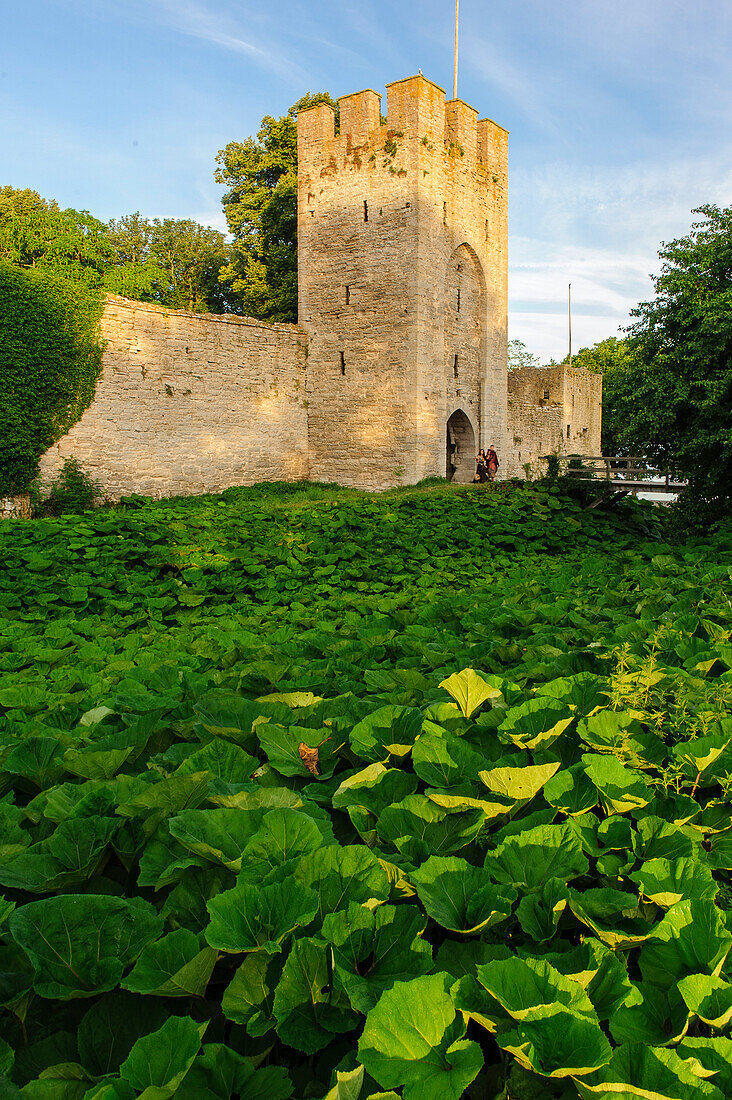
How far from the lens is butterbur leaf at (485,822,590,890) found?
999mm

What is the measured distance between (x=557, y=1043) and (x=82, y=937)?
59cm

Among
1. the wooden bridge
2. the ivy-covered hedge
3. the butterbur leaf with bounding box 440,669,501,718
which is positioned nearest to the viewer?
the butterbur leaf with bounding box 440,669,501,718

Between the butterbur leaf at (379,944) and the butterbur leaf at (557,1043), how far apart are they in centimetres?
16

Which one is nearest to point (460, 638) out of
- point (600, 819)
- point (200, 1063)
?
point (600, 819)

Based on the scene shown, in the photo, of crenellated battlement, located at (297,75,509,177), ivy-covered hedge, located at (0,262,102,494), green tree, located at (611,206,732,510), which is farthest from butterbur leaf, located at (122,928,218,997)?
crenellated battlement, located at (297,75,509,177)

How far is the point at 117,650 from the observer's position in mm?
4473

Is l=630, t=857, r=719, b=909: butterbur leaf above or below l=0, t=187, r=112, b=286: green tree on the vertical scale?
below

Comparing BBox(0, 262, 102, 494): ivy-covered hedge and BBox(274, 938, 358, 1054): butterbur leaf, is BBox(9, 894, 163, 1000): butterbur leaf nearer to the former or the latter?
BBox(274, 938, 358, 1054): butterbur leaf

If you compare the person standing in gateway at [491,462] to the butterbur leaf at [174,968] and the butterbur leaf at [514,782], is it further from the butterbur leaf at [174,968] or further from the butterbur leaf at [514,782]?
the butterbur leaf at [174,968]

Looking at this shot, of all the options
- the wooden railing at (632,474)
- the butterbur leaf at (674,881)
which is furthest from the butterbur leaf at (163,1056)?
the wooden railing at (632,474)

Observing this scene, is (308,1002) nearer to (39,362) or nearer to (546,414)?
(39,362)

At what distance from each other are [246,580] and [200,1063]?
6848mm

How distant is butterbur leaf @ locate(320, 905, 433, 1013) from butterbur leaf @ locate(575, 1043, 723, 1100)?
226 millimetres

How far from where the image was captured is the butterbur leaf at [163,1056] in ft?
2.21
